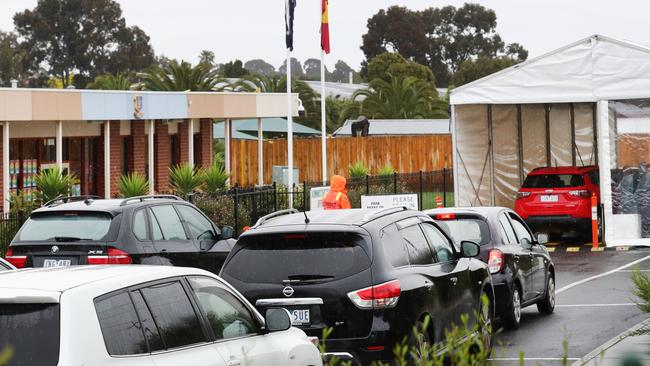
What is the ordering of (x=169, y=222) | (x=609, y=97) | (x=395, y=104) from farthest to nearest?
(x=395, y=104) < (x=609, y=97) < (x=169, y=222)

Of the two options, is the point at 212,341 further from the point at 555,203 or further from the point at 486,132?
the point at 486,132

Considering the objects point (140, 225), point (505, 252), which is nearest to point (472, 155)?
point (505, 252)

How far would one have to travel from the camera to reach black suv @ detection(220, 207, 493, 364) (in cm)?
1038

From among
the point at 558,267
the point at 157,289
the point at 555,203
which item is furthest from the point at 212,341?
the point at 555,203

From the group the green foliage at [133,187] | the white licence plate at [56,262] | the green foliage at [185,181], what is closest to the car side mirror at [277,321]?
the white licence plate at [56,262]

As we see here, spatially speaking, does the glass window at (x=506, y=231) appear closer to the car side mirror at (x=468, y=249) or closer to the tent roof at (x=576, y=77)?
the car side mirror at (x=468, y=249)

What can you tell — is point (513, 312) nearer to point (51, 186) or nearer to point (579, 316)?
point (579, 316)

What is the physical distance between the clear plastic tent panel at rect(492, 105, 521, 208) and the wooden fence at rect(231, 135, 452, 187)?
18.9 metres

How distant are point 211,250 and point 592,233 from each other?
48.1 ft

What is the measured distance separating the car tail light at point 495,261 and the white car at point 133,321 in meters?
7.19

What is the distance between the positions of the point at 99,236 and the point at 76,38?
318 ft

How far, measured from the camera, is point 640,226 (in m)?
28.5

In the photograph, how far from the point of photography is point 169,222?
53.4 feet

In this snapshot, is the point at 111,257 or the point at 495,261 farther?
the point at 495,261
